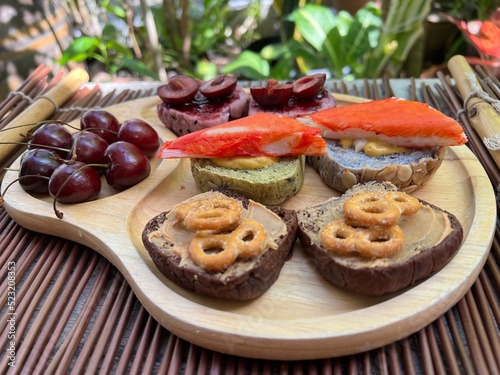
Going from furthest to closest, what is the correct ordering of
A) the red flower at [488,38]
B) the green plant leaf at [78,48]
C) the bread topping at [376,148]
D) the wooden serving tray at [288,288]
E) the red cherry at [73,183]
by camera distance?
the green plant leaf at [78,48], the red flower at [488,38], the bread topping at [376,148], the red cherry at [73,183], the wooden serving tray at [288,288]

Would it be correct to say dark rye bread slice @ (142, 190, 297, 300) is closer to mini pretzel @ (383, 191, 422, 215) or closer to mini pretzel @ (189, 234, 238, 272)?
mini pretzel @ (189, 234, 238, 272)

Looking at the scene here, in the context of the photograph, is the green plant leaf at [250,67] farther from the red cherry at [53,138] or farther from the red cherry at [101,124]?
the red cherry at [53,138]

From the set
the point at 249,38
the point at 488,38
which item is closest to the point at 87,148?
the point at 488,38

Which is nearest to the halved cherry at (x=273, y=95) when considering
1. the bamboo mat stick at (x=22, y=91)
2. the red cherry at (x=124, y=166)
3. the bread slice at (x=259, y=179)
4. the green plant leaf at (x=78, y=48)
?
the bread slice at (x=259, y=179)

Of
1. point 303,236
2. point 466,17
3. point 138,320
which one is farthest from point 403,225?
point 466,17

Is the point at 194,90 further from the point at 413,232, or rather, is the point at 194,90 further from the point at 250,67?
the point at 250,67

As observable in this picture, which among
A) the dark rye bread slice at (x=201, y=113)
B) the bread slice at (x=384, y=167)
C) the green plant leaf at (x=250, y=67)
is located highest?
the dark rye bread slice at (x=201, y=113)
